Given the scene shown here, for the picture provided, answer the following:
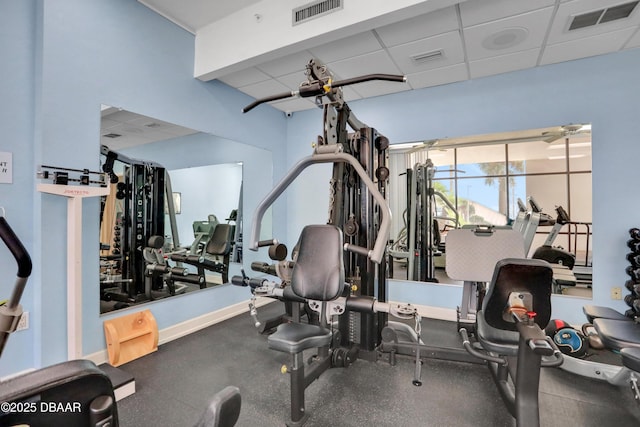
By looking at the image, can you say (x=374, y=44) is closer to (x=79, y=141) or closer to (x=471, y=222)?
(x=471, y=222)

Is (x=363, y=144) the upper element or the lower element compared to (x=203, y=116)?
lower

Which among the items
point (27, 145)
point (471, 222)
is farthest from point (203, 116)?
point (471, 222)

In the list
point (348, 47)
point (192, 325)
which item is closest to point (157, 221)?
A: point (192, 325)

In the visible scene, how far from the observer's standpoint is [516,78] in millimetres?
3354

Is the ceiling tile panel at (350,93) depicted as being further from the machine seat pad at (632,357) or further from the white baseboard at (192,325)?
the machine seat pad at (632,357)

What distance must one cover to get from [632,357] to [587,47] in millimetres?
2834

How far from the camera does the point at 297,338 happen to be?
177 cm

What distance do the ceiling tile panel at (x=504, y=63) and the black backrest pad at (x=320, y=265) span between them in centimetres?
261

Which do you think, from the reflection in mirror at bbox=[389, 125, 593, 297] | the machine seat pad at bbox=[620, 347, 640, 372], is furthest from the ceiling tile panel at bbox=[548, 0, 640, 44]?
the machine seat pad at bbox=[620, 347, 640, 372]

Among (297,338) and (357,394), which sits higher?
(297,338)

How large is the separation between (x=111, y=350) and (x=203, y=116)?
7.92ft

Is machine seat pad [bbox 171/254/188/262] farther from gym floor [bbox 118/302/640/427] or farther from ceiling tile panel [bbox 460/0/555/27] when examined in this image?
ceiling tile panel [bbox 460/0/555/27]

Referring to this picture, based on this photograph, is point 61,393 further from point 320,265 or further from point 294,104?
point 294,104

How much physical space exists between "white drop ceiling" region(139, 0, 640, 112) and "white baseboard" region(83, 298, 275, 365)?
2752mm
